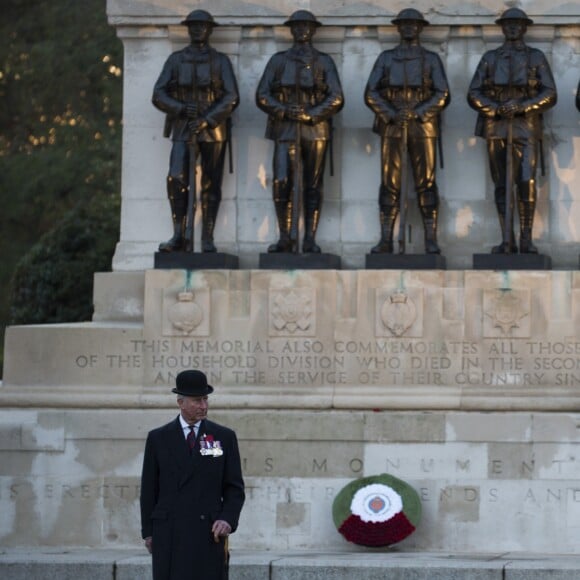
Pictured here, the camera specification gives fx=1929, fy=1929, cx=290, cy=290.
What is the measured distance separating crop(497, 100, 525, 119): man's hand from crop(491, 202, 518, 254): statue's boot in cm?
101

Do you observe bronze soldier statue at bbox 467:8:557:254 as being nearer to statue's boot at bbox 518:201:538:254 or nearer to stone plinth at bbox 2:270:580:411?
statue's boot at bbox 518:201:538:254

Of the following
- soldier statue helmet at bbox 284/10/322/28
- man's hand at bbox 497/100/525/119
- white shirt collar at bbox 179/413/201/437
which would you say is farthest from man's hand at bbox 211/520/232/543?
soldier statue helmet at bbox 284/10/322/28

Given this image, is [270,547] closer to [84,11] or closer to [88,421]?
[88,421]

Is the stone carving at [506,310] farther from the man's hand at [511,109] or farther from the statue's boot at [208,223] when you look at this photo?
the statue's boot at [208,223]

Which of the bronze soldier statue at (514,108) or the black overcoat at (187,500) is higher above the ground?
the bronze soldier statue at (514,108)

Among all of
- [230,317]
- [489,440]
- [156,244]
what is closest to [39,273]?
[156,244]

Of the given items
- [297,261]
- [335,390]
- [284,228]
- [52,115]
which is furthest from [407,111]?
[52,115]

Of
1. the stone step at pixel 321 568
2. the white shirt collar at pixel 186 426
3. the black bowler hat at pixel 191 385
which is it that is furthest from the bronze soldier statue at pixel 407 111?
the black bowler hat at pixel 191 385

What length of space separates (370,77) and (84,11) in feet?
57.6

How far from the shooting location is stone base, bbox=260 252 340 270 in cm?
1931

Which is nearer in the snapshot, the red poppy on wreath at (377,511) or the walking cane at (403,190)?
the red poppy on wreath at (377,511)

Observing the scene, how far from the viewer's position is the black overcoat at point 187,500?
12859 millimetres

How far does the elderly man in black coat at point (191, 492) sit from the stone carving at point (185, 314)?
587cm

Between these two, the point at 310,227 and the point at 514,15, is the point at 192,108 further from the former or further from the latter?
the point at 514,15
